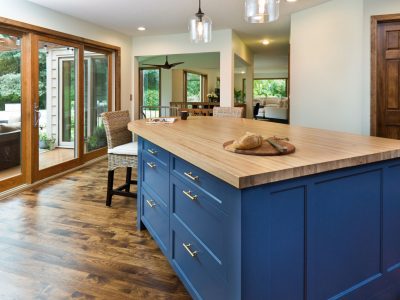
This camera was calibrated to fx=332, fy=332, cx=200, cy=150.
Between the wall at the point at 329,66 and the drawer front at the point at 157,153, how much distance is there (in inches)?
117

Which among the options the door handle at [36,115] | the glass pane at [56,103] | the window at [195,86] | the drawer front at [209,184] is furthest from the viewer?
the window at [195,86]

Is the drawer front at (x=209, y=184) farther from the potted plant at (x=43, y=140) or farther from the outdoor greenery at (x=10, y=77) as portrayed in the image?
the potted plant at (x=43, y=140)

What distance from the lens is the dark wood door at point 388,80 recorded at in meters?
4.01

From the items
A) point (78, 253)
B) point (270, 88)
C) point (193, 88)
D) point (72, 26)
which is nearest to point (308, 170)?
point (78, 253)

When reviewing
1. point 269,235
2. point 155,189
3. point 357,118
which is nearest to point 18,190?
point 155,189

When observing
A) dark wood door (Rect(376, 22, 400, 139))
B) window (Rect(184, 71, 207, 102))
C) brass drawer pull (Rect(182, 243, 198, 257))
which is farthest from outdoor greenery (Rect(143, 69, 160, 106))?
brass drawer pull (Rect(182, 243, 198, 257))

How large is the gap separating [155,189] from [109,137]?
120 cm

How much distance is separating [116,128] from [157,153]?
133cm

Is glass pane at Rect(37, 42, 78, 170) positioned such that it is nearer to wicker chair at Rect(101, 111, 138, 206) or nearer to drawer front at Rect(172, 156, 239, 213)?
wicker chair at Rect(101, 111, 138, 206)

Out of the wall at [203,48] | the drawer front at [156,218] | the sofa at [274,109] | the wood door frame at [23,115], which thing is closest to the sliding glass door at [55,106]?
the wood door frame at [23,115]

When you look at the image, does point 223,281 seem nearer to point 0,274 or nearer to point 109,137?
point 0,274

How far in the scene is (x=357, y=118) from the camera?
423 cm

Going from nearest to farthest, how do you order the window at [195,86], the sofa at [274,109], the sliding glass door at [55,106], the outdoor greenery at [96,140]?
1. the sliding glass door at [55,106]
2. the outdoor greenery at [96,140]
3. the window at [195,86]
4. the sofa at [274,109]

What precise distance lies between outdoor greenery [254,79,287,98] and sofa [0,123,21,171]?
13.9m
